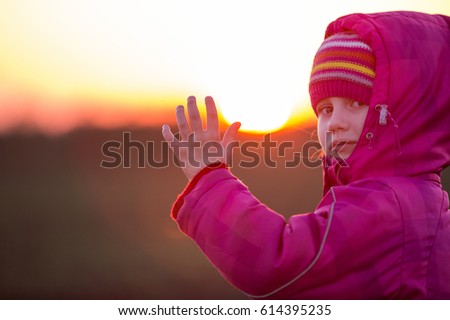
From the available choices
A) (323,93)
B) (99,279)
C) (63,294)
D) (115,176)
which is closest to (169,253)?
(99,279)

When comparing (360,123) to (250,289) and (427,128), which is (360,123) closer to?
(427,128)

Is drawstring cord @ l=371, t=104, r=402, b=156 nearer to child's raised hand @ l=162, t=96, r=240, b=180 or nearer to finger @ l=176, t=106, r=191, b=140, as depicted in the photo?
child's raised hand @ l=162, t=96, r=240, b=180

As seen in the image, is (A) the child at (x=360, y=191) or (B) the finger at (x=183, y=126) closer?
(A) the child at (x=360, y=191)

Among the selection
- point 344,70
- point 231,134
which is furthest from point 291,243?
point 344,70

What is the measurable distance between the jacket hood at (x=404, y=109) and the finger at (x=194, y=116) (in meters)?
0.51

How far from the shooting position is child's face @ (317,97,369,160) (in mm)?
2389

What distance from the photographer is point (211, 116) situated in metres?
2.27

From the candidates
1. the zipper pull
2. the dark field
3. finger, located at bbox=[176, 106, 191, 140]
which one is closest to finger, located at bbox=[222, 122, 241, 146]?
finger, located at bbox=[176, 106, 191, 140]

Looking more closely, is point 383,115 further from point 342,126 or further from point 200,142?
point 200,142

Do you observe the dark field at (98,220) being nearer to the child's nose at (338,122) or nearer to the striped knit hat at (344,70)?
the striped knit hat at (344,70)

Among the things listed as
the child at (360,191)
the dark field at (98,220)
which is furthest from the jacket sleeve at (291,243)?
the dark field at (98,220)

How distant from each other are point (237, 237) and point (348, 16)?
932mm

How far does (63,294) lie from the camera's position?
7883 mm

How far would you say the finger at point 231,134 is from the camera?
7.51 ft
